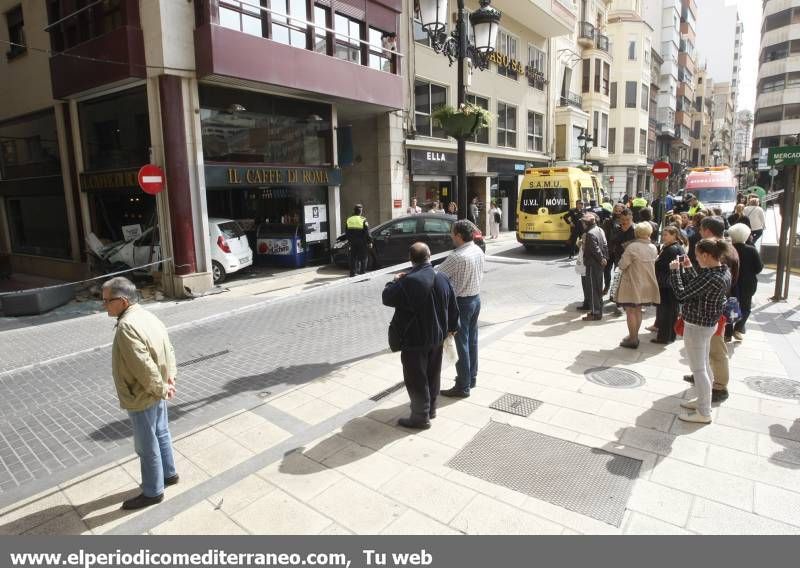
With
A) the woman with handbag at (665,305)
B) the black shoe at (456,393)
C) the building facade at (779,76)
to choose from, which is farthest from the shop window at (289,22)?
the building facade at (779,76)

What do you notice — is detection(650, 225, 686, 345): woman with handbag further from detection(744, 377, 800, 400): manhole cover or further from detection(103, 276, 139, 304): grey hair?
detection(103, 276, 139, 304): grey hair

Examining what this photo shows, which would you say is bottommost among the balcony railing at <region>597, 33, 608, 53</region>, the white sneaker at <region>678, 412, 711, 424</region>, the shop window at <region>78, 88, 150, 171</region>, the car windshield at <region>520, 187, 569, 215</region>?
the white sneaker at <region>678, 412, 711, 424</region>

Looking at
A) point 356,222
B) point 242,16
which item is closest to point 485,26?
point 356,222

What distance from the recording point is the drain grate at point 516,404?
4.96 m

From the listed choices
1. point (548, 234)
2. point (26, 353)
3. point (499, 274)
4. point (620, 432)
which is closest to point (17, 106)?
point (26, 353)

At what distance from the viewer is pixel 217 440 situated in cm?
465

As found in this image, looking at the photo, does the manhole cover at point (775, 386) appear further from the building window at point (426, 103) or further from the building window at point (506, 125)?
the building window at point (506, 125)

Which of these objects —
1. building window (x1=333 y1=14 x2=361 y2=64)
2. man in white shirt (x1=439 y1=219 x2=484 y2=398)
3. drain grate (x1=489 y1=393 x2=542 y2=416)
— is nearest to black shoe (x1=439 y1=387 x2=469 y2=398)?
man in white shirt (x1=439 y1=219 x2=484 y2=398)

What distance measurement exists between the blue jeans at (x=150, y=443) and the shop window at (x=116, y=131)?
10.5 m

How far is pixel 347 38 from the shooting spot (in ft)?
48.8

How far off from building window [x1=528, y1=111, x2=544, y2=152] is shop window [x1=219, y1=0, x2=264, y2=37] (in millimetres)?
17601

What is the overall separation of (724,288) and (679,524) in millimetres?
2077

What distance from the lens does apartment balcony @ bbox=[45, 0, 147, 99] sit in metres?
11.5

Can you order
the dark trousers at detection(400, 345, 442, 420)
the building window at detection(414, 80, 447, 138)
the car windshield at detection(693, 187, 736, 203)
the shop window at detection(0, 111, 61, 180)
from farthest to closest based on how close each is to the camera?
the car windshield at detection(693, 187, 736, 203), the building window at detection(414, 80, 447, 138), the shop window at detection(0, 111, 61, 180), the dark trousers at detection(400, 345, 442, 420)
